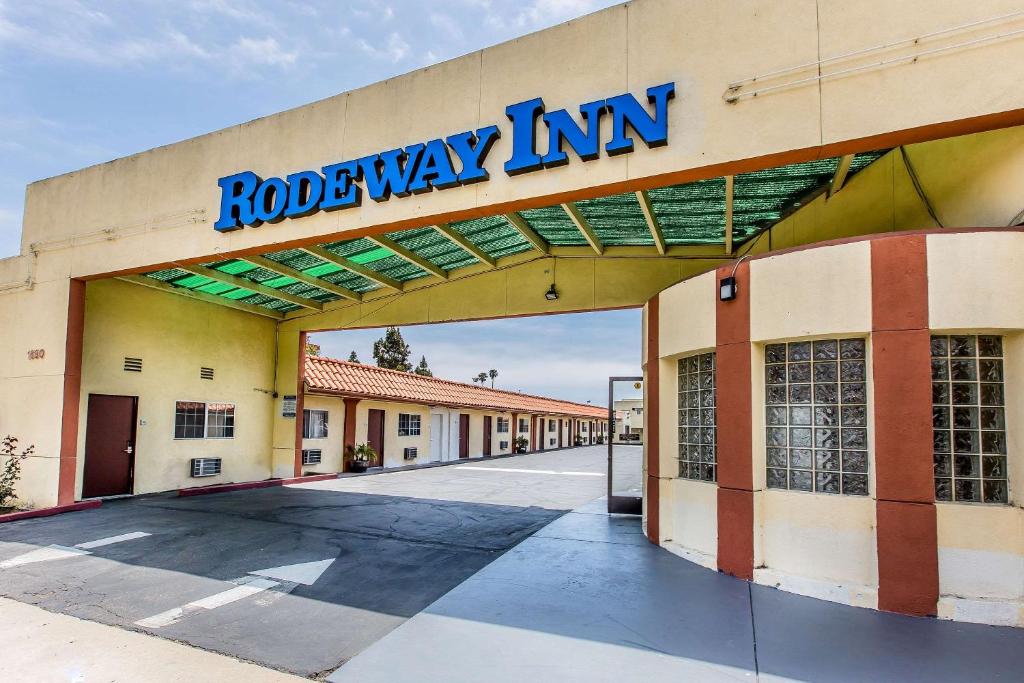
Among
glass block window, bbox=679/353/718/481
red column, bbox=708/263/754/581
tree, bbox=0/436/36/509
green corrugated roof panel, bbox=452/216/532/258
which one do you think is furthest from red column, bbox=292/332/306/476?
red column, bbox=708/263/754/581

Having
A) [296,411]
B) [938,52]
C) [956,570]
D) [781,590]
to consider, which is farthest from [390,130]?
[296,411]

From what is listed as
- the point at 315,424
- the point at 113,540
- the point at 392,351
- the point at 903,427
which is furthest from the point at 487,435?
the point at 392,351

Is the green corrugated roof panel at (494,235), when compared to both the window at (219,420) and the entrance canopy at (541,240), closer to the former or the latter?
the entrance canopy at (541,240)

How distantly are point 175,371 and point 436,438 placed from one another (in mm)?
14063

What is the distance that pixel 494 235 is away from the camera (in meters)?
11.7

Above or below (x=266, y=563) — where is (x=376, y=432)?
above

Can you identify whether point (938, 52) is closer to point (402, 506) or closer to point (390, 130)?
point (390, 130)

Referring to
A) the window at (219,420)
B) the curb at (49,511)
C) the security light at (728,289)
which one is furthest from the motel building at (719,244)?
the window at (219,420)

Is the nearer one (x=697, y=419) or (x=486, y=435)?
(x=697, y=419)

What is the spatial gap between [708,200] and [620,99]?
2882 millimetres

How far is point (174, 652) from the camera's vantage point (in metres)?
4.69

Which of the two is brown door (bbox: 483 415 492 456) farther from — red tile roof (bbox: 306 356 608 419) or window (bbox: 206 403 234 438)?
Answer: window (bbox: 206 403 234 438)

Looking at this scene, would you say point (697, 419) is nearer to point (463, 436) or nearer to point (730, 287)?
point (730, 287)

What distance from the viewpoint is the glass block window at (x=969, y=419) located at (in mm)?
5809
